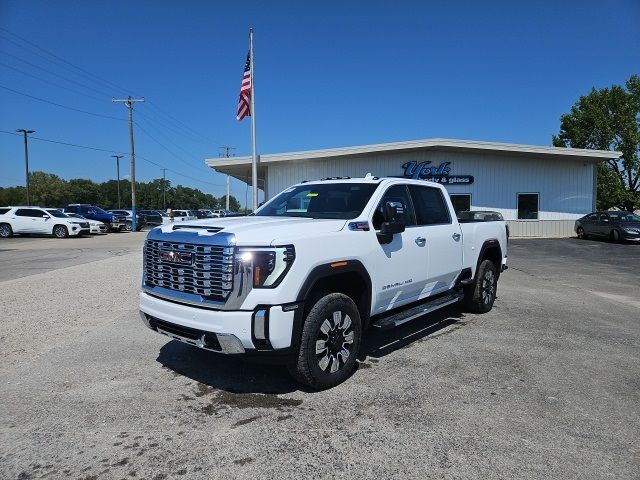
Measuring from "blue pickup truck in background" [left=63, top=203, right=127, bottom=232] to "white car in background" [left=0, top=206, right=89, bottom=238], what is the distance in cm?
673

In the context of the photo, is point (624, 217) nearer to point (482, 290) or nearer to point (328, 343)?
point (482, 290)

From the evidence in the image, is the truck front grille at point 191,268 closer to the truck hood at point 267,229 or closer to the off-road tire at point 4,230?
Answer: the truck hood at point 267,229

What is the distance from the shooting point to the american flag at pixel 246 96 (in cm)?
1827

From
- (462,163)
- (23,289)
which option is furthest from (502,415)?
(462,163)

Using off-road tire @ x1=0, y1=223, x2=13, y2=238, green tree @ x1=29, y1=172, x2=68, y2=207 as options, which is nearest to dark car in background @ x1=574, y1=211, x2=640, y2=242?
off-road tire @ x1=0, y1=223, x2=13, y2=238

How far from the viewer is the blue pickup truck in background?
1341 inches

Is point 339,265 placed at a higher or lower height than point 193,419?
higher

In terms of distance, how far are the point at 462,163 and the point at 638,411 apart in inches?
929

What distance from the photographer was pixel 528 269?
42.5 feet

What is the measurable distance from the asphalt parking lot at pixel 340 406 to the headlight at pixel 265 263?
1087mm

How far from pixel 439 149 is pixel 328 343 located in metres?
23.1

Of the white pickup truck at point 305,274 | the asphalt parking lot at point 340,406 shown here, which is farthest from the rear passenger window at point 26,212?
the white pickup truck at point 305,274

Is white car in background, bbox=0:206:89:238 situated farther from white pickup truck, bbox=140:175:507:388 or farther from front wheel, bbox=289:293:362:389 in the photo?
front wheel, bbox=289:293:362:389

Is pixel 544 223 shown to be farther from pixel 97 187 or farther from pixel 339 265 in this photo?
pixel 97 187
